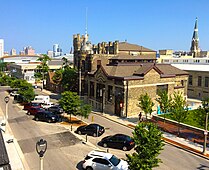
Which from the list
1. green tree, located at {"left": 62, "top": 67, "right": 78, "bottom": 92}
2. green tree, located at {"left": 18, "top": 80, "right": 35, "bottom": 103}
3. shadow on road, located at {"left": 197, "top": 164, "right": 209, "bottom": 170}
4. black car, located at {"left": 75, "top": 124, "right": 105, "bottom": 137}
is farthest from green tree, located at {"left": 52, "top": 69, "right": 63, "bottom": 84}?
shadow on road, located at {"left": 197, "top": 164, "right": 209, "bottom": 170}

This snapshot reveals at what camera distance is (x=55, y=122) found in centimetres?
3491

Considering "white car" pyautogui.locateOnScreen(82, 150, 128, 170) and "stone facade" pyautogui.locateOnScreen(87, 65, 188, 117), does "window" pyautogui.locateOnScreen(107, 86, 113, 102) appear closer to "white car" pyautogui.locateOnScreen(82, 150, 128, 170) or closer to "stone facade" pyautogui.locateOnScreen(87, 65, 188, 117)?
"stone facade" pyautogui.locateOnScreen(87, 65, 188, 117)

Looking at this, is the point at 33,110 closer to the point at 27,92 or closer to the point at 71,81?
the point at 27,92

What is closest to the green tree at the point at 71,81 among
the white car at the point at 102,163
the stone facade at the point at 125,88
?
the stone facade at the point at 125,88

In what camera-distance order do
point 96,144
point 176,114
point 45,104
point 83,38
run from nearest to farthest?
point 96,144 → point 176,114 → point 45,104 → point 83,38

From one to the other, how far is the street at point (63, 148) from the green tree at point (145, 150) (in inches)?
222

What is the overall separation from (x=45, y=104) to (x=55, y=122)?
448 inches

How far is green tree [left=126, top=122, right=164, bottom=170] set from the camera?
15.0 meters

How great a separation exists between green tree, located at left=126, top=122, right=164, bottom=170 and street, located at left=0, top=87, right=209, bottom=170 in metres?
5.65

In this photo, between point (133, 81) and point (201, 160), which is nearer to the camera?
point (201, 160)

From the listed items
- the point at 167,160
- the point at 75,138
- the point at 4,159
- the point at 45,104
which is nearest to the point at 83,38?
the point at 45,104

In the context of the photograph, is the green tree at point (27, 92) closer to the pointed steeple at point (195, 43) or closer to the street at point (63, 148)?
the street at point (63, 148)

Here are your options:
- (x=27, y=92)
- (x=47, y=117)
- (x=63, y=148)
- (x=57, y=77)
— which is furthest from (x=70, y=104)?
(x=57, y=77)

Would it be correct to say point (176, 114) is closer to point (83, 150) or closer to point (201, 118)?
point (201, 118)
